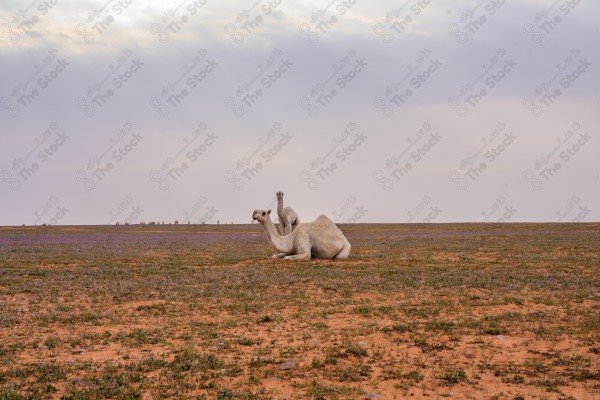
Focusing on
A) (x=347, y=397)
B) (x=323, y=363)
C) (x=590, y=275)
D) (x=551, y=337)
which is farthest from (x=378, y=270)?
(x=347, y=397)

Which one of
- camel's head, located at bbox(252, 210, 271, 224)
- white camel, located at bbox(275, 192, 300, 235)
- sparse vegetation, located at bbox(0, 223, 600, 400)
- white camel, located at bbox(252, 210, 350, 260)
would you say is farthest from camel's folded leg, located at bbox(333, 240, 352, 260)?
sparse vegetation, located at bbox(0, 223, 600, 400)

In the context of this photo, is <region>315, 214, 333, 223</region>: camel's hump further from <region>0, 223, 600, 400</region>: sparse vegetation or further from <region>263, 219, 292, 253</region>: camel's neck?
<region>0, 223, 600, 400</region>: sparse vegetation

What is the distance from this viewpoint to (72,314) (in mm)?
13539

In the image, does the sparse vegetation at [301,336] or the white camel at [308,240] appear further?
the white camel at [308,240]

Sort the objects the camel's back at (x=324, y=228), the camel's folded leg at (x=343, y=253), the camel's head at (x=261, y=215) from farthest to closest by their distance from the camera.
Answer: the camel's folded leg at (x=343, y=253) → the camel's back at (x=324, y=228) → the camel's head at (x=261, y=215)

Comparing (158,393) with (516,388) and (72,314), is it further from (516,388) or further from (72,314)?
(72,314)

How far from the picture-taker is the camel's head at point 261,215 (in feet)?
84.7

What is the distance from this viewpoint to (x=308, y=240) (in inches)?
1049

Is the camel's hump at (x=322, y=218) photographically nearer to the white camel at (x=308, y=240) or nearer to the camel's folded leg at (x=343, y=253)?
the white camel at (x=308, y=240)

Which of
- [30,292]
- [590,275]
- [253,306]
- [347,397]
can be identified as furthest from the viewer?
[590,275]

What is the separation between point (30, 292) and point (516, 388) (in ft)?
48.3

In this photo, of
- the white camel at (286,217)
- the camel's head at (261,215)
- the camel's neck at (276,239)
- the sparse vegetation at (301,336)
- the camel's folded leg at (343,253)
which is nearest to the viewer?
the sparse vegetation at (301,336)

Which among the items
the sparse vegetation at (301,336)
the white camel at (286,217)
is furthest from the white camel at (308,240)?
the sparse vegetation at (301,336)

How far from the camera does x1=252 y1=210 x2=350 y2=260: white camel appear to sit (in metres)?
26.1
